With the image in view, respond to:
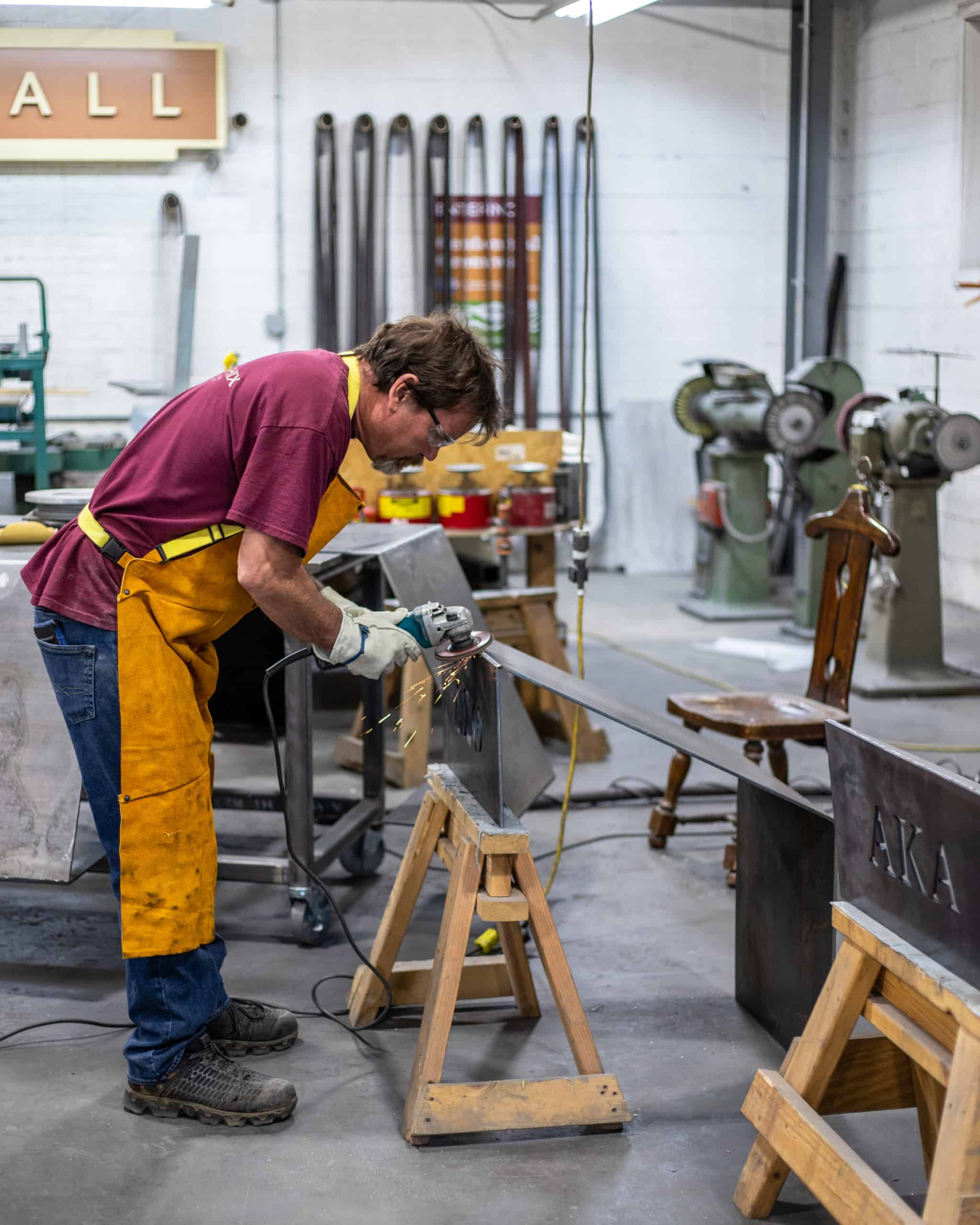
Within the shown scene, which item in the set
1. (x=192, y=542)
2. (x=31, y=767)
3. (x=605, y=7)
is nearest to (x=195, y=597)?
(x=192, y=542)

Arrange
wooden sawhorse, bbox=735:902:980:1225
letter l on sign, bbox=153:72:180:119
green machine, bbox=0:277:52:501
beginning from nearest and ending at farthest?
wooden sawhorse, bbox=735:902:980:1225 < green machine, bbox=0:277:52:501 < letter l on sign, bbox=153:72:180:119

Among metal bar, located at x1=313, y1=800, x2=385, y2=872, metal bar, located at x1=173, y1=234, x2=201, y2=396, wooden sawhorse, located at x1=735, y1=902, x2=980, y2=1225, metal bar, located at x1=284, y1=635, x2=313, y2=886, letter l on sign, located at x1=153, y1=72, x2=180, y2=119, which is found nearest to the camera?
wooden sawhorse, located at x1=735, y1=902, x2=980, y2=1225

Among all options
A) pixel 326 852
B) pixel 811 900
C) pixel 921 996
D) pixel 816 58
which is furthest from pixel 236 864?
pixel 816 58

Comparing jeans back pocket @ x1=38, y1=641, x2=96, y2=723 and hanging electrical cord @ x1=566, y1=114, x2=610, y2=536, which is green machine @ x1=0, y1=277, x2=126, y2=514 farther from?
jeans back pocket @ x1=38, y1=641, x2=96, y2=723

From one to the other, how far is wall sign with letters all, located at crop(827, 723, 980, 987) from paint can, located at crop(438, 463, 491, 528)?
2.61 meters

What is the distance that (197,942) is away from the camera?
6.61 feet

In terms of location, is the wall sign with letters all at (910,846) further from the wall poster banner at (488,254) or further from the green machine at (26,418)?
the wall poster banner at (488,254)

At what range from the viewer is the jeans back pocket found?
6.39 feet

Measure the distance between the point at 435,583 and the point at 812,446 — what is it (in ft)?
9.40

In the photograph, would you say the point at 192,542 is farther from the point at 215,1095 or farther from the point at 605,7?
the point at 605,7

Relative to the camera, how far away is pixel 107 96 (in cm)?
641

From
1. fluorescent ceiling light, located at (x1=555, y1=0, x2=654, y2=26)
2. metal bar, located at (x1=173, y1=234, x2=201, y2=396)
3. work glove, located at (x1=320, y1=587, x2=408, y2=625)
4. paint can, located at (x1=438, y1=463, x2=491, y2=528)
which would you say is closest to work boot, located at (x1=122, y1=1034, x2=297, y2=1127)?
work glove, located at (x1=320, y1=587, x2=408, y2=625)

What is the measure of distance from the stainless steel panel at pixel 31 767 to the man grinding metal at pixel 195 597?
409 millimetres

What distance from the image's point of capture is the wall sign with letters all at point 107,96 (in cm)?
630
